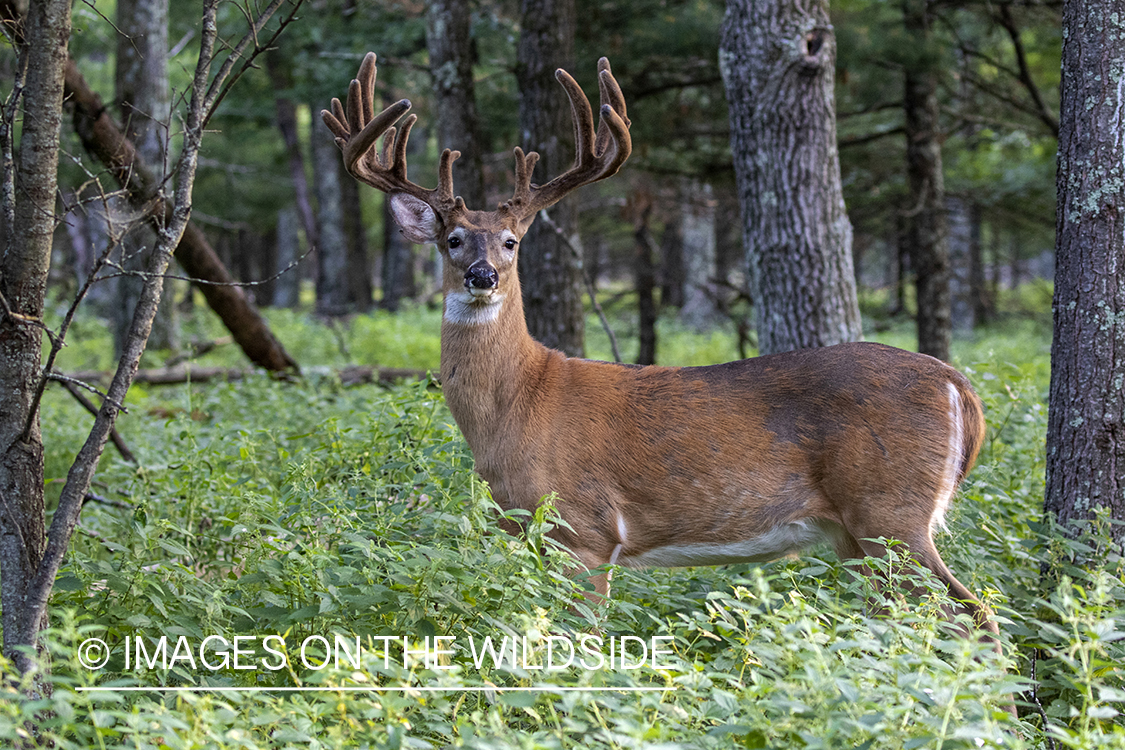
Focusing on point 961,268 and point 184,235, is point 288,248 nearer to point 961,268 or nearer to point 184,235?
point 961,268

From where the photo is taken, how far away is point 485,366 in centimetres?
445

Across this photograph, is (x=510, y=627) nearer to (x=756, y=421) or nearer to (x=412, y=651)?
(x=412, y=651)

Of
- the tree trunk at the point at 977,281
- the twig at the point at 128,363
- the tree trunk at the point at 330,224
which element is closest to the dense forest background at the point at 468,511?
the twig at the point at 128,363

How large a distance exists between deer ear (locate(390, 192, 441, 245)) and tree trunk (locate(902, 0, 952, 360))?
697cm

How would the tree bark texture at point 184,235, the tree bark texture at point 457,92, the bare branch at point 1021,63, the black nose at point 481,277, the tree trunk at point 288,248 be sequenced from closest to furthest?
1. the black nose at point 481,277
2. the tree bark texture at point 184,235
3. the tree bark texture at point 457,92
4. the bare branch at point 1021,63
5. the tree trunk at point 288,248

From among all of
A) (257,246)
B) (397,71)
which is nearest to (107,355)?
(397,71)

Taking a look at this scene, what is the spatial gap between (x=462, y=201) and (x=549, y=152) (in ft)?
12.0

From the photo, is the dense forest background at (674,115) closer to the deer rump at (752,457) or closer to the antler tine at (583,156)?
the antler tine at (583,156)

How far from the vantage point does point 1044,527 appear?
421 centimetres

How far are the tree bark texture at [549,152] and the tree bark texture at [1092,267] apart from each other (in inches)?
167

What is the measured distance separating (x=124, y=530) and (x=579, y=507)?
204cm

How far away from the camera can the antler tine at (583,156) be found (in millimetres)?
4613

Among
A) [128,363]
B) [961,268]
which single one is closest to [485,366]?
[128,363]
